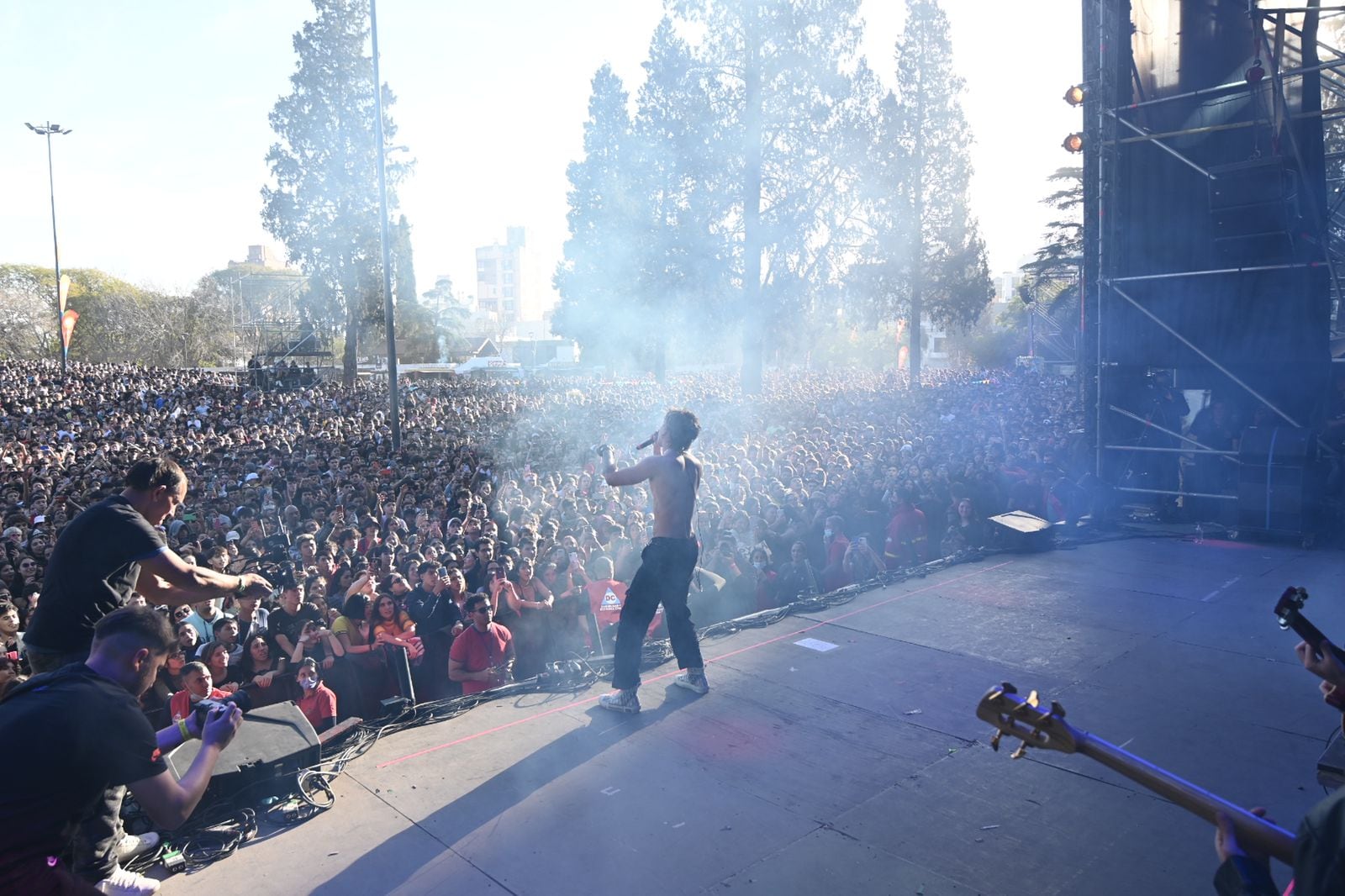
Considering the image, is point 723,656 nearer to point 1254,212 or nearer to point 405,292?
point 1254,212

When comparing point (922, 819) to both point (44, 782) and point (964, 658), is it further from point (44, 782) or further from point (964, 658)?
point (44, 782)

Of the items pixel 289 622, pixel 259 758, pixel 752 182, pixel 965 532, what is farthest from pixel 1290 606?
pixel 752 182

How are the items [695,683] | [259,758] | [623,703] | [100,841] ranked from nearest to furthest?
[100,841] < [259,758] < [623,703] < [695,683]

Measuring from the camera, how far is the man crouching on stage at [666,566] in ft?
15.2

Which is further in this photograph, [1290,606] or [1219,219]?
[1219,219]

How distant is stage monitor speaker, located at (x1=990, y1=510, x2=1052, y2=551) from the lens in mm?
8547

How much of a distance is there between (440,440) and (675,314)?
810 cm

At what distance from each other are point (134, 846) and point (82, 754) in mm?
1378

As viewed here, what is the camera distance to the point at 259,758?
3.75 meters

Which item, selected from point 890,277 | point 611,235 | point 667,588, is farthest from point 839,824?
point 890,277

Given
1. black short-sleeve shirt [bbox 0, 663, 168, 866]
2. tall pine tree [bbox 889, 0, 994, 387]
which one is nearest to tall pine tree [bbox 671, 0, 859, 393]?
tall pine tree [bbox 889, 0, 994, 387]

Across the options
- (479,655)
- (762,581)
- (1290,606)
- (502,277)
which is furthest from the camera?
(502,277)

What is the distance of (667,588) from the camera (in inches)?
188

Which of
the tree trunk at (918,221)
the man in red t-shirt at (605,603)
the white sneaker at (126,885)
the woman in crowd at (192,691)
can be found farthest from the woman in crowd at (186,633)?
the tree trunk at (918,221)
